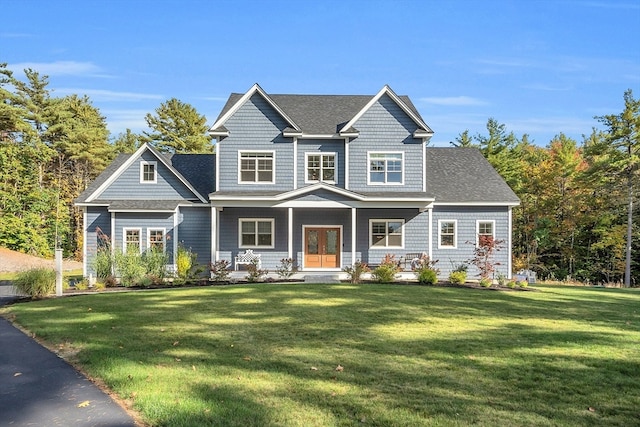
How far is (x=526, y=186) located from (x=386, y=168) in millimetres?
18514

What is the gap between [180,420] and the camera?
14.6 ft

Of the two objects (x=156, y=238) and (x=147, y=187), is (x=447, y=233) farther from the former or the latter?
(x=147, y=187)

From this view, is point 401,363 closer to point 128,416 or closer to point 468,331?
point 468,331

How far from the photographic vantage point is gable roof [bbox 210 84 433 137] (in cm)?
2091

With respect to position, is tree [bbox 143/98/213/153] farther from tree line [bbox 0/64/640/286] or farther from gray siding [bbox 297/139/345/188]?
gray siding [bbox 297/139/345/188]

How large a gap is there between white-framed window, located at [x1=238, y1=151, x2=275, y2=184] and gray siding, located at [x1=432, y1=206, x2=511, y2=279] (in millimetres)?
8302

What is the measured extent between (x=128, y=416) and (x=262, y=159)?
17.2 metres

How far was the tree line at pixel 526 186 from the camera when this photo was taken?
28.5m

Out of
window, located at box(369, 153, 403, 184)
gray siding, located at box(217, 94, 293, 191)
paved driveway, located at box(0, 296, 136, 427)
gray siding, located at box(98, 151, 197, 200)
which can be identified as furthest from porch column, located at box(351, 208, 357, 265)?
paved driveway, located at box(0, 296, 136, 427)

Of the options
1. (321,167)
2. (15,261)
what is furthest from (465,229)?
(15,261)

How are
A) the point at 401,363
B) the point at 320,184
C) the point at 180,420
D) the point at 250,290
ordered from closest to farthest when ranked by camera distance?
the point at 180,420 → the point at 401,363 → the point at 250,290 → the point at 320,184

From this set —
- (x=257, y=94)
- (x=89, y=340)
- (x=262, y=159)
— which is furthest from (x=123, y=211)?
(x=89, y=340)

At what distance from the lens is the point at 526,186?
34594mm

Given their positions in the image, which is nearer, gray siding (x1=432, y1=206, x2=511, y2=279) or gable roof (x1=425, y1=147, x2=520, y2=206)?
gable roof (x1=425, y1=147, x2=520, y2=206)
